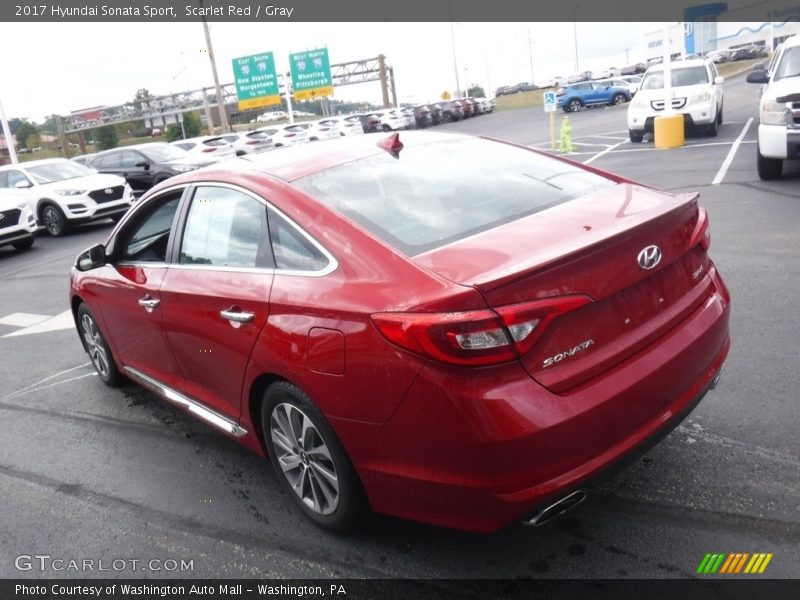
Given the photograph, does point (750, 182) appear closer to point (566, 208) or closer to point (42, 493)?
point (566, 208)

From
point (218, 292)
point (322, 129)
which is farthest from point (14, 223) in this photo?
point (322, 129)

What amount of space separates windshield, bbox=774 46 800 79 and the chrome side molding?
32.9 ft

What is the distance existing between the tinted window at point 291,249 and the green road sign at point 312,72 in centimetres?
5055

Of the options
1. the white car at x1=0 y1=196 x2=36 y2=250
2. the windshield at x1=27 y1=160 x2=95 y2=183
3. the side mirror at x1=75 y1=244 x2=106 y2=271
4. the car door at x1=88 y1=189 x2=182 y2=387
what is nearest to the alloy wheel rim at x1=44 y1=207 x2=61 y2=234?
the windshield at x1=27 y1=160 x2=95 y2=183

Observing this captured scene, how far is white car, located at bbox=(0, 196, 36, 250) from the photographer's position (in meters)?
13.8

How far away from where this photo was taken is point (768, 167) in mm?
10156

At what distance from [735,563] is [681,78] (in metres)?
17.8

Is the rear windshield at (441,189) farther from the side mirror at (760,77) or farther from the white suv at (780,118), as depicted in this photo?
the side mirror at (760,77)

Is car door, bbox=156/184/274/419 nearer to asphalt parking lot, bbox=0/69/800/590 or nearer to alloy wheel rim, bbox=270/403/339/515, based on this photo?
alloy wheel rim, bbox=270/403/339/515

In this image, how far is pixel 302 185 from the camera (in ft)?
10.6

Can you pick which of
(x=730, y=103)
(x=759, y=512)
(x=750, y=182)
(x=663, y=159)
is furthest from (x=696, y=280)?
(x=730, y=103)

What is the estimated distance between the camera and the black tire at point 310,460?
2924 millimetres

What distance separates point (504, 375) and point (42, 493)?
2978 mm

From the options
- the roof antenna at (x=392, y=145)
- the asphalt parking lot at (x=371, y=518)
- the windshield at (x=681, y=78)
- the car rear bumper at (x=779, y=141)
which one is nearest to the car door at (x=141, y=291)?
the asphalt parking lot at (x=371, y=518)
